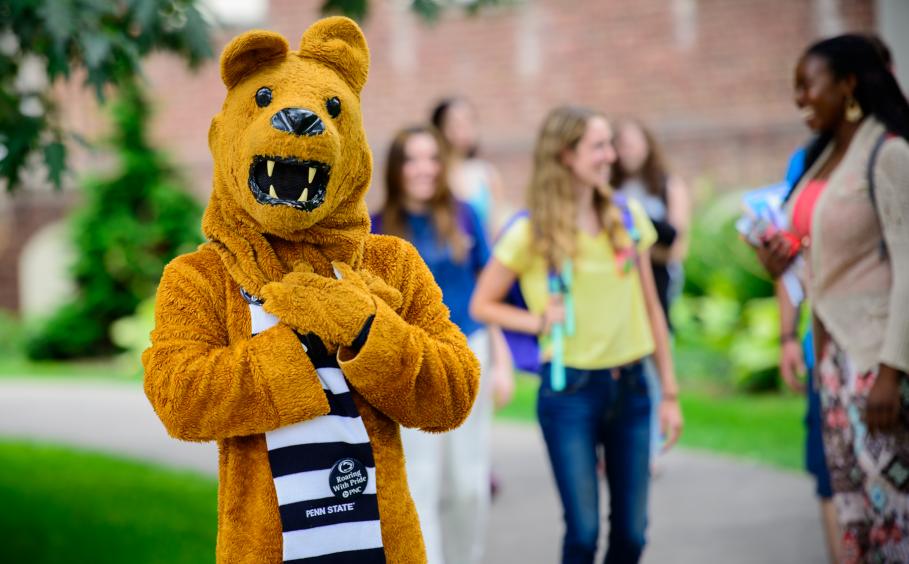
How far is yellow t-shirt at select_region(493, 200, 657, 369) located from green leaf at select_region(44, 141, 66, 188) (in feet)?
5.99

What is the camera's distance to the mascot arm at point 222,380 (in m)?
2.26

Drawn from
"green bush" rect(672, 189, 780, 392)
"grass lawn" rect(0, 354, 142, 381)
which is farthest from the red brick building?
"grass lawn" rect(0, 354, 142, 381)

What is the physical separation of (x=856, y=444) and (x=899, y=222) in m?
0.78

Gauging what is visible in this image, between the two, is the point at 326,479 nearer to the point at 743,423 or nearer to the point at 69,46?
the point at 69,46

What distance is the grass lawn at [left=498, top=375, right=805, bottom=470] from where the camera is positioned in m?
7.97

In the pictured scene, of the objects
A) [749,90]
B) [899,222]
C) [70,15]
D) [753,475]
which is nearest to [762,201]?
[899,222]

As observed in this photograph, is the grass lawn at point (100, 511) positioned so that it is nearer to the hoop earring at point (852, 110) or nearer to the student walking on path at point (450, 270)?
the student walking on path at point (450, 270)

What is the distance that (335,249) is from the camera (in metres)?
2.46

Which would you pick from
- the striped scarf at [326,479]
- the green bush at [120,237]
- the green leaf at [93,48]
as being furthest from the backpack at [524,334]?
the green bush at [120,237]

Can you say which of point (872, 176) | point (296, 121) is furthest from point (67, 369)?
point (296, 121)

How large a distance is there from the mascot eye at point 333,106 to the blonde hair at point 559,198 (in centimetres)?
184

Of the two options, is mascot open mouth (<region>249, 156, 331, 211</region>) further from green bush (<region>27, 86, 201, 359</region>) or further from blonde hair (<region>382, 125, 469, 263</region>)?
green bush (<region>27, 86, 201, 359</region>)

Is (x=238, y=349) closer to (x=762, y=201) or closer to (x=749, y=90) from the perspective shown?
(x=762, y=201)

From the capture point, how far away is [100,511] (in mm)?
6230
